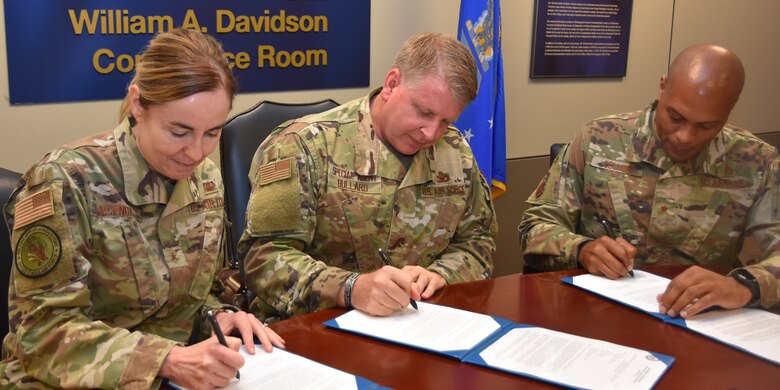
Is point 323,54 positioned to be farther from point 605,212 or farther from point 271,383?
point 271,383

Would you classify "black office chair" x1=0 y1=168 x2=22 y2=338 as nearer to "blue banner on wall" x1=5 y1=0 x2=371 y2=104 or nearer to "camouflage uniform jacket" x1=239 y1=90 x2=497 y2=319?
"camouflage uniform jacket" x1=239 y1=90 x2=497 y2=319

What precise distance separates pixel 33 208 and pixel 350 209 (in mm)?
839

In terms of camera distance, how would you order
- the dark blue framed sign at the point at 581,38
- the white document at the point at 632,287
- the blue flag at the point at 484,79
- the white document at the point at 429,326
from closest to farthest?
1. the white document at the point at 429,326
2. the white document at the point at 632,287
3. the blue flag at the point at 484,79
4. the dark blue framed sign at the point at 581,38

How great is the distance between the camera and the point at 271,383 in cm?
127

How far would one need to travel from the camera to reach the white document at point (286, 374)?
4.14 feet

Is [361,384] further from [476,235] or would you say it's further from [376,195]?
[476,235]

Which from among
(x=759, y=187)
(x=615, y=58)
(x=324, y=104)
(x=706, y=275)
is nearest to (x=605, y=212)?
(x=759, y=187)

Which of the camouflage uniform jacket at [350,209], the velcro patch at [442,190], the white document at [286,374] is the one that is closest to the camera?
the white document at [286,374]

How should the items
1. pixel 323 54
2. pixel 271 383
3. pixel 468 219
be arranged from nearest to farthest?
pixel 271 383
pixel 468 219
pixel 323 54

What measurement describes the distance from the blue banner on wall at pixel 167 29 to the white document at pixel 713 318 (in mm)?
1761

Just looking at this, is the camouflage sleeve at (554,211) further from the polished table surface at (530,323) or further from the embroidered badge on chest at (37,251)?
the embroidered badge on chest at (37,251)

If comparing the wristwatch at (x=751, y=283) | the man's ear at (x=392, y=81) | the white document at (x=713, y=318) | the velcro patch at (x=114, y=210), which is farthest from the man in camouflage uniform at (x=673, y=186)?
the velcro patch at (x=114, y=210)

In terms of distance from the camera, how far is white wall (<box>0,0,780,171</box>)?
2691 mm

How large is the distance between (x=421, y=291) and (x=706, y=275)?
681 millimetres
